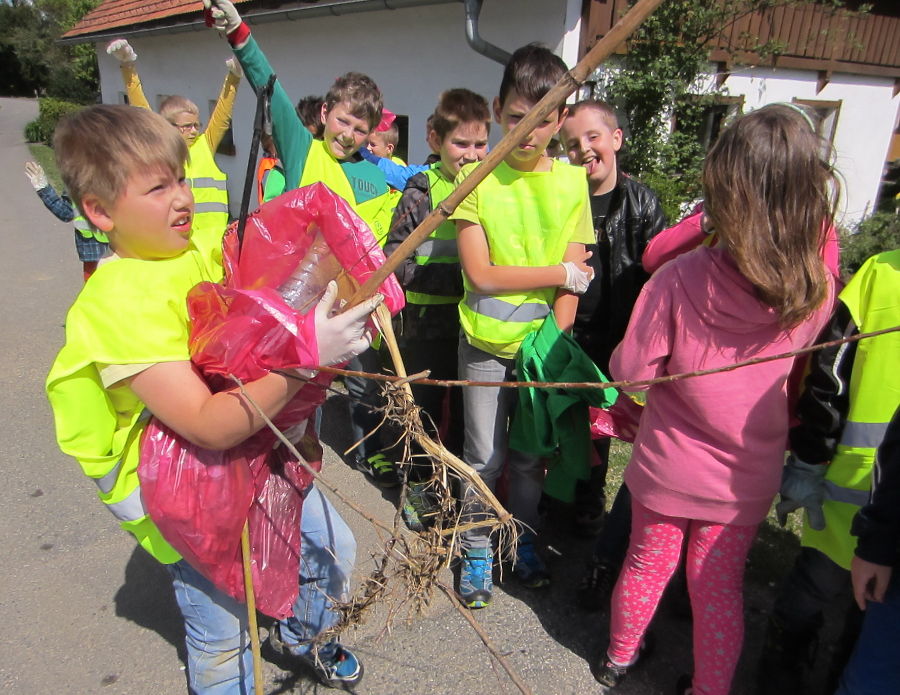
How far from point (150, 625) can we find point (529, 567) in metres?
1.53

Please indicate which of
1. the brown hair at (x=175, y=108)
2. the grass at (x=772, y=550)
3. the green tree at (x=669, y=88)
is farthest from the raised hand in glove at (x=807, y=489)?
the green tree at (x=669, y=88)

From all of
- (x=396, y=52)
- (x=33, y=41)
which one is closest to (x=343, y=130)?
(x=396, y=52)

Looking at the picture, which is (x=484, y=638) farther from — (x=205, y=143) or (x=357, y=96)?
(x=205, y=143)

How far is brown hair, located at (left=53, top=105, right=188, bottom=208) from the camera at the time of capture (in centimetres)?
132

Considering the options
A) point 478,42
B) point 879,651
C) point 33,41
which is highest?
point 33,41

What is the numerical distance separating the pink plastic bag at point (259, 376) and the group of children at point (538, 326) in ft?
0.20

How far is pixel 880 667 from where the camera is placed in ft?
4.97

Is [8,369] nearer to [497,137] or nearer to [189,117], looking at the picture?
[189,117]

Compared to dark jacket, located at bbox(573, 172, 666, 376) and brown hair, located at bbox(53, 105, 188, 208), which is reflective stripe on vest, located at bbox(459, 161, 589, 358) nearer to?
dark jacket, located at bbox(573, 172, 666, 376)

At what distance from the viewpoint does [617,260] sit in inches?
108

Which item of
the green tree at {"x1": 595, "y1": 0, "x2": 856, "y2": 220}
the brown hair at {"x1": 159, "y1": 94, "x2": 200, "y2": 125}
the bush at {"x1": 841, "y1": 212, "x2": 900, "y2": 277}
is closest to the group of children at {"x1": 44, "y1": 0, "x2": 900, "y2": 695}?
the brown hair at {"x1": 159, "y1": 94, "x2": 200, "y2": 125}

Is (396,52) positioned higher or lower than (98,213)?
higher

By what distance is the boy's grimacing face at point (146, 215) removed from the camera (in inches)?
53.2

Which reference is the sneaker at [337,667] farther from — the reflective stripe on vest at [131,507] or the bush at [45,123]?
the bush at [45,123]
